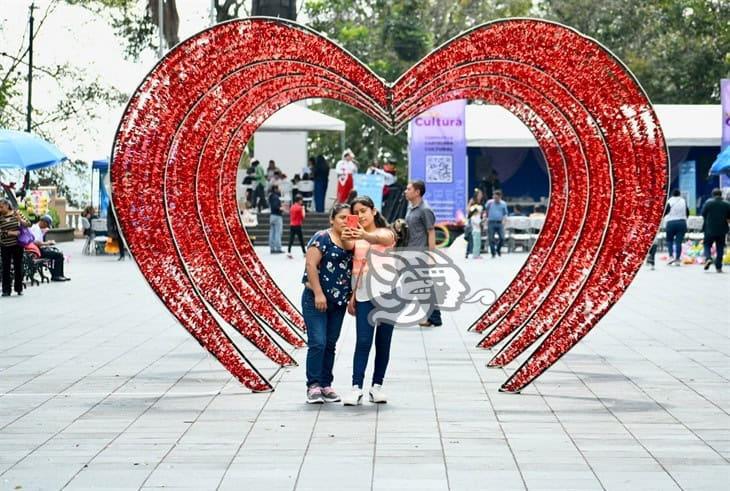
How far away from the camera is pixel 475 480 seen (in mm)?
7316

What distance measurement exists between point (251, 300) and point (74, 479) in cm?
Result: 779

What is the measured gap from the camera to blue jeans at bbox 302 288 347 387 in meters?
10.1

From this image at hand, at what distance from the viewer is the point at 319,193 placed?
134 feet

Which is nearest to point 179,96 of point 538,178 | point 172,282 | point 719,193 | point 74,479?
point 172,282

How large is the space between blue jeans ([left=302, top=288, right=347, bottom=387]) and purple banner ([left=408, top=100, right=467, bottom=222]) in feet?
80.0

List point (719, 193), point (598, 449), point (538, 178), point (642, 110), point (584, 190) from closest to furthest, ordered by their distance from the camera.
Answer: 1. point (598, 449)
2. point (642, 110)
3. point (584, 190)
4. point (719, 193)
5. point (538, 178)

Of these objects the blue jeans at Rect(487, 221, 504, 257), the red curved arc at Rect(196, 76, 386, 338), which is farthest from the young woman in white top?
the blue jeans at Rect(487, 221, 504, 257)

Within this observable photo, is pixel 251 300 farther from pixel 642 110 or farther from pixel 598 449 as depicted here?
pixel 598 449

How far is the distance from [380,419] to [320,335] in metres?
1.03

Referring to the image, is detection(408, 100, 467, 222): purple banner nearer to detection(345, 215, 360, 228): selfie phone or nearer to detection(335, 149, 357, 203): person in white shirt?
detection(335, 149, 357, 203): person in white shirt

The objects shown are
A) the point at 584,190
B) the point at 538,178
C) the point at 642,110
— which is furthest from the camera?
the point at 538,178

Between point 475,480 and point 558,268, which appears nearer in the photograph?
point 475,480

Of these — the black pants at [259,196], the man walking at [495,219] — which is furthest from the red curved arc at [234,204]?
the black pants at [259,196]

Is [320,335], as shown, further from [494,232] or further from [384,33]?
[384,33]
